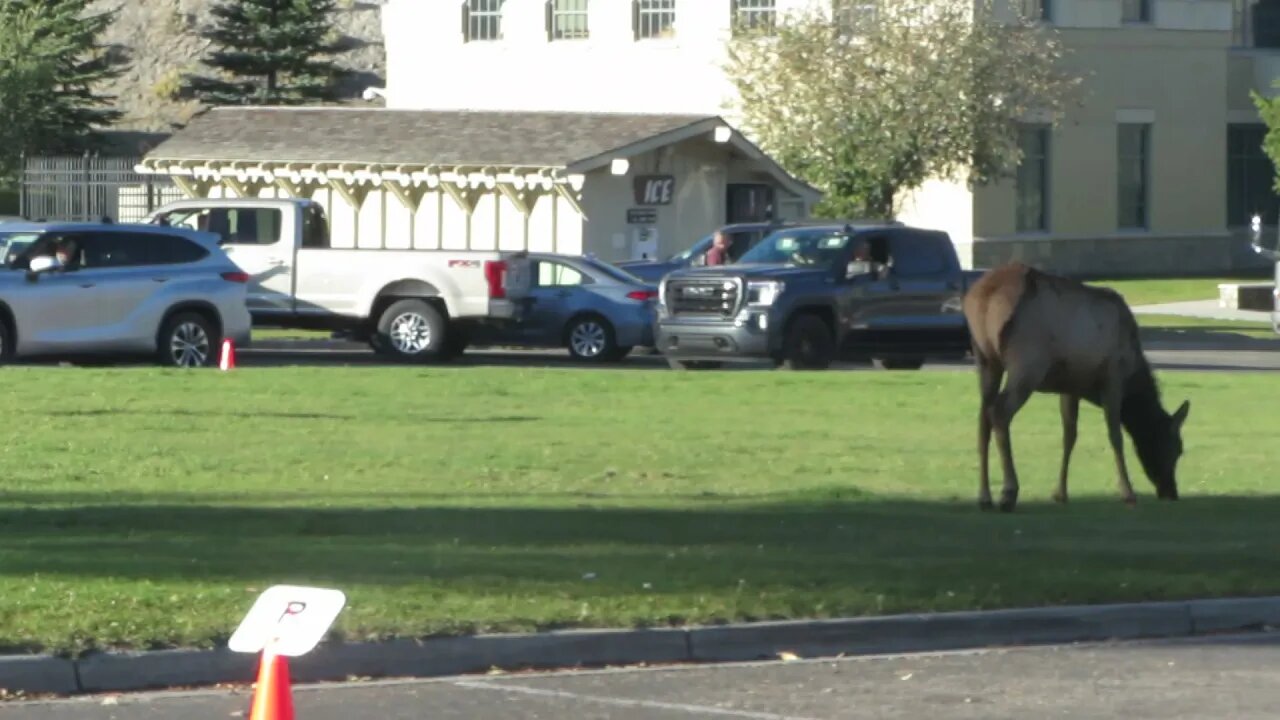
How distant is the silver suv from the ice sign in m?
18.9

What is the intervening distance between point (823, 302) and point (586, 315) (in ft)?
13.4

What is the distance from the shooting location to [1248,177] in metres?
56.1

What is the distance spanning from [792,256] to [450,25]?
2949 centimetres

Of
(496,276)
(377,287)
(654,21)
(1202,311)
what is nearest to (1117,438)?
(496,276)

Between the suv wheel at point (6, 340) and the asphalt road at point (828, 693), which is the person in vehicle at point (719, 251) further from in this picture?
the asphalt road at point (828, 693)

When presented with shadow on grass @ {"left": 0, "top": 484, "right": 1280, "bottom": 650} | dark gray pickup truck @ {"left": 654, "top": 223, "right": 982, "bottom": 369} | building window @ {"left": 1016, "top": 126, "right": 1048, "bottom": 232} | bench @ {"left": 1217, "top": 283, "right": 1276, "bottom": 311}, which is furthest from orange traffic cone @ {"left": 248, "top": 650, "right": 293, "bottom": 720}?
building window @ {"left": 1016, "top": 126, "right": 1048, "bottom": 232}

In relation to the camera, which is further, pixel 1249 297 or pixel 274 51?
pixel 274 51

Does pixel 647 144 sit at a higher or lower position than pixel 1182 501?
higher

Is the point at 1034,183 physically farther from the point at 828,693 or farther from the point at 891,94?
the point at 828,693

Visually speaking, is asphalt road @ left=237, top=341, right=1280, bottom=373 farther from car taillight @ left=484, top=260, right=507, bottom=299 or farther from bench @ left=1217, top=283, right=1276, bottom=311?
bench @ left=1217, top=283, right=1276, bottom=311

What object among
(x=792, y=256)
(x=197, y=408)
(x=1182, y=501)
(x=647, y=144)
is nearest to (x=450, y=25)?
(x=647, y=144)

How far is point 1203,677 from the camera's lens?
9.75 metres

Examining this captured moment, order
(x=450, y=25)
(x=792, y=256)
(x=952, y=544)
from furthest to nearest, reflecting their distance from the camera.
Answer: (x=450, y=25)
(x=792, y=256)
(x=952, y=544)

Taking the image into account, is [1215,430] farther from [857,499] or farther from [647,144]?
[647,144]
